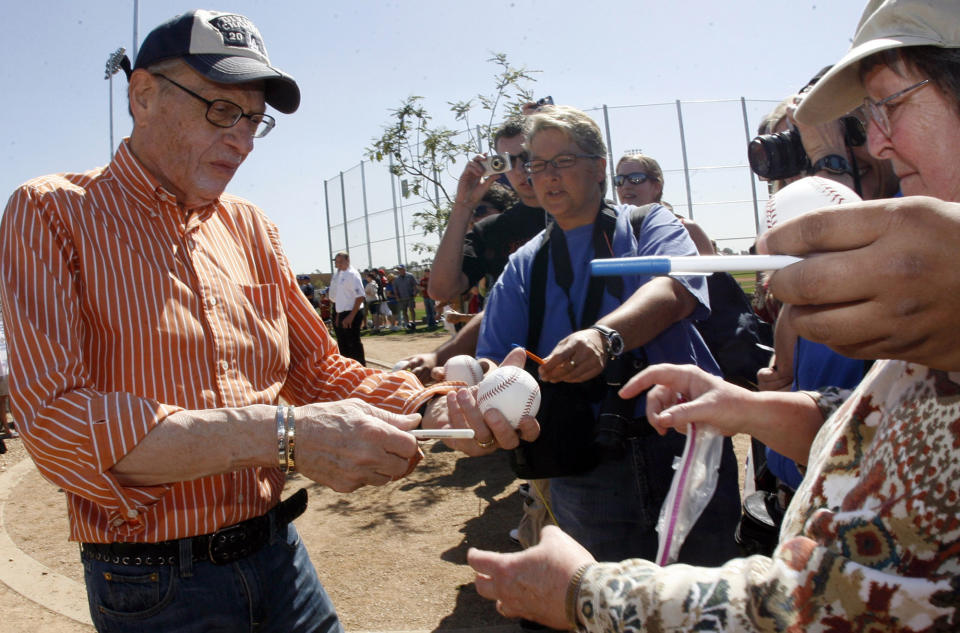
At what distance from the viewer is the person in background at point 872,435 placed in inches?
32.3

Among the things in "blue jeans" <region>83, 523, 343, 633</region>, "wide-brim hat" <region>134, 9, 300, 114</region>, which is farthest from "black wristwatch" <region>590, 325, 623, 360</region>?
"wide-brim hat" <region>134, 9, 300, 114</region>

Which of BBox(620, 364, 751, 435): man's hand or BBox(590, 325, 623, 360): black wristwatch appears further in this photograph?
BBox(590, 325, 623, 360): black wristwatch

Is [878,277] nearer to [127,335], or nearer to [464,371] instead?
[127,335]

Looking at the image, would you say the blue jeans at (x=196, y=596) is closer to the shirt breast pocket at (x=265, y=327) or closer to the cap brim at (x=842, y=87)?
the shirt breast pocket at (x=265, y=327)

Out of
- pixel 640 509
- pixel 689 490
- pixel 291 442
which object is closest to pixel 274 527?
pixel 291 442

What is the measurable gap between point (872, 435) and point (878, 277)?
1.55 feet

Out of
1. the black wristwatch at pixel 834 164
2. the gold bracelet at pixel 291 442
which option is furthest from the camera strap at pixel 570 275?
the gold bracelet at pixel 291 442

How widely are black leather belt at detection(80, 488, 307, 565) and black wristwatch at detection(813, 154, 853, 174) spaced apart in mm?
2296

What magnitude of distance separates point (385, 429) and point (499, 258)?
2546mm

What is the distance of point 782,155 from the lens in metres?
2.71

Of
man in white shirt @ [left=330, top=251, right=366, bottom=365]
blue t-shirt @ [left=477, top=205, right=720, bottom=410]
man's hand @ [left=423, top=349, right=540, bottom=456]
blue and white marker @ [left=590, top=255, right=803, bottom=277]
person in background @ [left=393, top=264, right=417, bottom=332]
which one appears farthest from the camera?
person in background @ [left=393, top=264, right=417, bottom=332]

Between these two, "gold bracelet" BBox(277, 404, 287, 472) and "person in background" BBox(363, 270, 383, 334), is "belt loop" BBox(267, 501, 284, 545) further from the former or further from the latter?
"person in background" BBox(363, 270, 383, 334)

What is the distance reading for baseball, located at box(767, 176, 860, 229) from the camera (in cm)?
165

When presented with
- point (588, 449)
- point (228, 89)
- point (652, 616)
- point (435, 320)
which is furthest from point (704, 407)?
point (435, 320)
